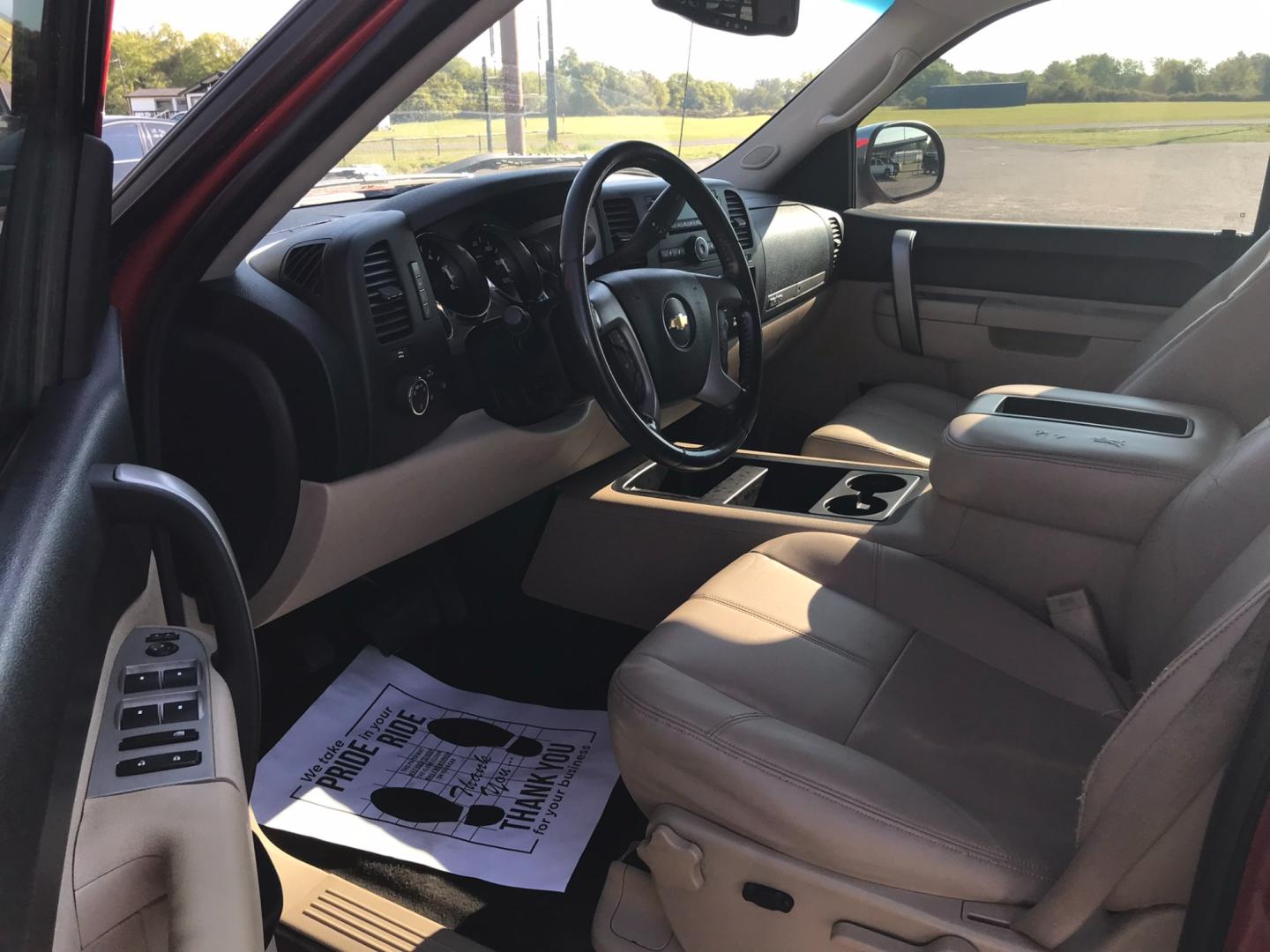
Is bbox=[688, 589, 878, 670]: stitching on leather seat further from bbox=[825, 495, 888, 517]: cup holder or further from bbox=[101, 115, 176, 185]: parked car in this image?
bbox=[101, 115, 176, 185]: parked car

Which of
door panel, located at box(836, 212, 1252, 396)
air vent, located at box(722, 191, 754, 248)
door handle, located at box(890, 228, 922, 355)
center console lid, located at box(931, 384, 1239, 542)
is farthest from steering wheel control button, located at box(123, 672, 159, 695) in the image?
door handle, located at box(890, 228, 922, 355)

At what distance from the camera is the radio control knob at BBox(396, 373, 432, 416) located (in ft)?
5.09

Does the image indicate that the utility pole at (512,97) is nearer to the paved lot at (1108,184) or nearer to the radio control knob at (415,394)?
the radio control knob at (415,394)

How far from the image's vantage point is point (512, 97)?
1.96 metres

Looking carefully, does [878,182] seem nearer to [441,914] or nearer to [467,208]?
[467,208]

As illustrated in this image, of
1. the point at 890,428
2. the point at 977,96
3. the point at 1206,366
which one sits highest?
the point at 977,96

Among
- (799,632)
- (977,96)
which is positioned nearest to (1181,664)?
(799,632)

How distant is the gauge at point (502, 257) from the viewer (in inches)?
67.2

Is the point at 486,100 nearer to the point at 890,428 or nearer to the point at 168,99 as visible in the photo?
the point at 168,99

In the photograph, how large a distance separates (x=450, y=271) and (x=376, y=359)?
223 mm

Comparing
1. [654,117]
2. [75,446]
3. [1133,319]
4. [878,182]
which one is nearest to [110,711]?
[75,446]

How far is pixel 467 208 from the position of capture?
1.72m

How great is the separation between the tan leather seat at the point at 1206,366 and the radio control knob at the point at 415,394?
0.95 m

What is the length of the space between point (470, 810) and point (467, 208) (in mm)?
991
